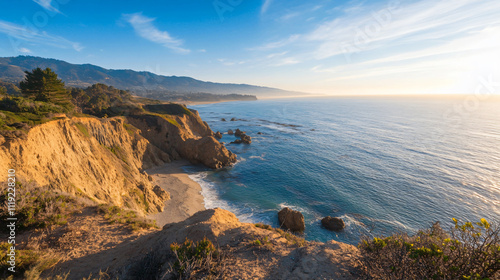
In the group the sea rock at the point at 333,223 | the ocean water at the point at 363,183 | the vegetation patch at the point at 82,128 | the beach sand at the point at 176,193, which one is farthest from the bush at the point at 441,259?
the vegetation patch at the point at 82,128

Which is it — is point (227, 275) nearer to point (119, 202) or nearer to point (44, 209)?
point (44, 209)

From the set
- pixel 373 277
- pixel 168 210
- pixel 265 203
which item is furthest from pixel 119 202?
pixel 373 277

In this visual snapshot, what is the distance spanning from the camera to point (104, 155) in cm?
2531

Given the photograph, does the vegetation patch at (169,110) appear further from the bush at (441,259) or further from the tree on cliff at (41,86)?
the bush at (441,259)

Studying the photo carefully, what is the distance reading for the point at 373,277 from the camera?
22.8 feet

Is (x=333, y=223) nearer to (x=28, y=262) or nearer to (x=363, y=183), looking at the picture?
(x=363, y=183)

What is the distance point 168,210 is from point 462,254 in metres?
26.8

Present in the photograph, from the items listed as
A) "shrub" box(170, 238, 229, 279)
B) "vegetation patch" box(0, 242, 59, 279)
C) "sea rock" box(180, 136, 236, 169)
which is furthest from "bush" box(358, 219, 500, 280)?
"sea rock" box(180, 136, 236, 169)

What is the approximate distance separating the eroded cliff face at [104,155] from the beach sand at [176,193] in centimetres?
137

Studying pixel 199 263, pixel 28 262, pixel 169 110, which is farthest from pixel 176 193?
pixel 169 110

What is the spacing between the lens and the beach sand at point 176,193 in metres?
24.2

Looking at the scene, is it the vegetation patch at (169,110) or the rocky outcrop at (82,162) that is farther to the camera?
the vegetation patch at (169,110)

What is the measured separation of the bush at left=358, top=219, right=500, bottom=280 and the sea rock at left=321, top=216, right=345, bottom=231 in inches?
698

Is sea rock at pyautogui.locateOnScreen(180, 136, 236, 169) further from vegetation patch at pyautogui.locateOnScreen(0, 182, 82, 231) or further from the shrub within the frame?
the shrub
